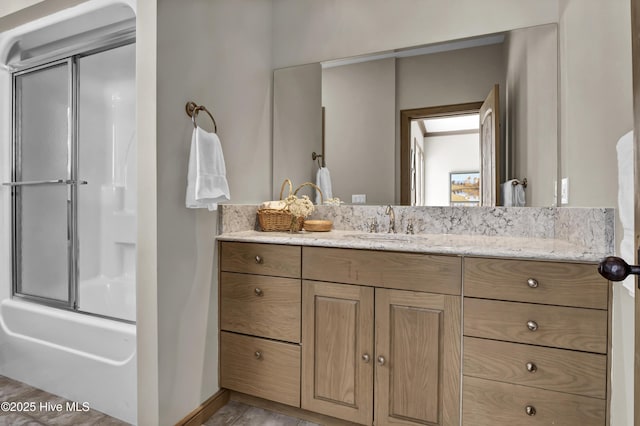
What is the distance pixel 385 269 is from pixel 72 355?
179 cm

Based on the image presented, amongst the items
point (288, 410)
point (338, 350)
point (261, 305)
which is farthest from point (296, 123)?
point (288, 410)

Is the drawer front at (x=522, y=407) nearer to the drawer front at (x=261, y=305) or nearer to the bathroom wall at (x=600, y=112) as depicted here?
the bathroom wall at (x=600, y=112)

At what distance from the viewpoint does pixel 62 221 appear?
2.45 metres

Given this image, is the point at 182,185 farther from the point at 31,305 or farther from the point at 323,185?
the point at 31,305

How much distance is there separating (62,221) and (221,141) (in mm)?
1449

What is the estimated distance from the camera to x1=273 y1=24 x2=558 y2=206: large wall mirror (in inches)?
71.4

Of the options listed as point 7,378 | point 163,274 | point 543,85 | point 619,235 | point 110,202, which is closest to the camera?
point 619,235

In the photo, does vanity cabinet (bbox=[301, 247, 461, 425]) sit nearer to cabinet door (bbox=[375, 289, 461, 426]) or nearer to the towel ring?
cabinet door (bbox=[375, 289, 461, 426])

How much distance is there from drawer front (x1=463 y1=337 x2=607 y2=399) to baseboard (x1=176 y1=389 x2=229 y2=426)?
49.2 inches

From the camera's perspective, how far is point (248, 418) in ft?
5.79

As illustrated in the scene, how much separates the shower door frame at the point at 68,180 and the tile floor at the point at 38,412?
1.68ft

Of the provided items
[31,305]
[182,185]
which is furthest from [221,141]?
[31,305]

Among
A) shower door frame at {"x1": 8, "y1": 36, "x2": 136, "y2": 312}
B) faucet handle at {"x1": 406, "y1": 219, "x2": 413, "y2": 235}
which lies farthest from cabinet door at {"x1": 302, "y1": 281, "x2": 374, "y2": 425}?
shower door frame at {"x1": 8, "y1": 36, "x2": 136, "y2": 312}

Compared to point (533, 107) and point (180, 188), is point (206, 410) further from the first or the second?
point (533, 107)
